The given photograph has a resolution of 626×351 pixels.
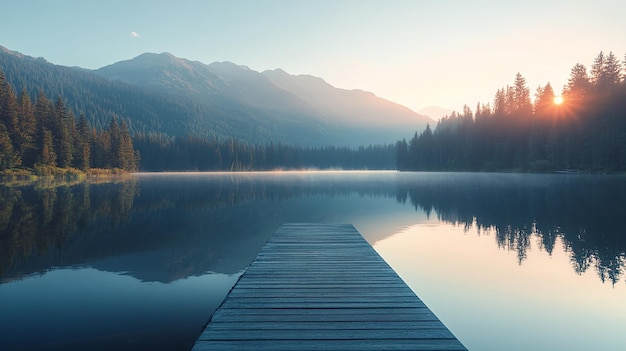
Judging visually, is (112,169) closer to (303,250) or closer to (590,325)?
(303,250)

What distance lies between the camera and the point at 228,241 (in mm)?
18188

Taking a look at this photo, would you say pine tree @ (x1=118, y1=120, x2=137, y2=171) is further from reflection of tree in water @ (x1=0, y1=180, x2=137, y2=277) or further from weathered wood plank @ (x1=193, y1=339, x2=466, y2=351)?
weathered wood plank @ (x1=193, y1=339, x2=466, y2=351)

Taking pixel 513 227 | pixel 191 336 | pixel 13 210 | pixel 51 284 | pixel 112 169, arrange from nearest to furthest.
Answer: pixel 191 336 → pixel 51 284 → pixel 513 227 → pixel 13 210 → pixel 112 169

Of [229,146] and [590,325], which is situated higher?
[229,146]

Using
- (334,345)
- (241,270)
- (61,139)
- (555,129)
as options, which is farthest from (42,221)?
(555,129)

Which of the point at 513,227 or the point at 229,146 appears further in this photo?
the point at 229,146

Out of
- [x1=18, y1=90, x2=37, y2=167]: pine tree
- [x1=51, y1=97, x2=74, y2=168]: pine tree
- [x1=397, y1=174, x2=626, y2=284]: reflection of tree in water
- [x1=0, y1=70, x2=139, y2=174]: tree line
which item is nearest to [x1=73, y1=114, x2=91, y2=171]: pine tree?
[x1=0, y1=70, x2=139, y2=174]: tree line

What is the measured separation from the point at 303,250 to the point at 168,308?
4.74 meters

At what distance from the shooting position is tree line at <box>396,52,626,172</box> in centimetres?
6794

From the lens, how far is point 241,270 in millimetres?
13344

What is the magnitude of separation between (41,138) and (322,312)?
3037 inches

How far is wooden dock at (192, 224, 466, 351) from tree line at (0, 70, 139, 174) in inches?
2610

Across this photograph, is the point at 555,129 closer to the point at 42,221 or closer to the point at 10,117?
the point at 42,221

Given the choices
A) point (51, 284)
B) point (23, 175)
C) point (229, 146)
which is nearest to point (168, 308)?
→ point (51, 284)
